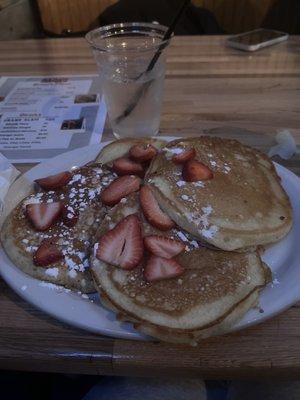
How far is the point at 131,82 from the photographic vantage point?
3.95 ft

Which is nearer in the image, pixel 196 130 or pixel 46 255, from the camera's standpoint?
pixel 46 255

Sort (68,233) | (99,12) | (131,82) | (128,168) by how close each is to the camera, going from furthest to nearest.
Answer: (99,12) < (131,82) < (128,168) < (68,233)

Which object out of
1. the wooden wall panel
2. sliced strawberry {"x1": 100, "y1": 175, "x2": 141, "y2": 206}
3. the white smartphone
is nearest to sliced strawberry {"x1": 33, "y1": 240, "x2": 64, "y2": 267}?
sliced strawberry {"x1": 100, "y1": 175, "x2": 141, "y2": 206}

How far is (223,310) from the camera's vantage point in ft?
2.15

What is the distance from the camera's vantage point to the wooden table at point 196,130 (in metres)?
0.66

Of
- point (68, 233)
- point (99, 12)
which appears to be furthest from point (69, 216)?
point (99, 12)

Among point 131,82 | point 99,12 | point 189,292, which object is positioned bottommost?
point 99,12

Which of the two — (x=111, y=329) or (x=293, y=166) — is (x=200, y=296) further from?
(x=293, y=166)

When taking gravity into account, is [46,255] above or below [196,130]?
above

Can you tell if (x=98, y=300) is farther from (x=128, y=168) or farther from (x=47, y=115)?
(x=47, y=115)

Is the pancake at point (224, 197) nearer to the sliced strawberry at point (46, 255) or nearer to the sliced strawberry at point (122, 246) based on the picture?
the sliced strawberry at point (122, 246)

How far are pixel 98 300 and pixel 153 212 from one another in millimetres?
200

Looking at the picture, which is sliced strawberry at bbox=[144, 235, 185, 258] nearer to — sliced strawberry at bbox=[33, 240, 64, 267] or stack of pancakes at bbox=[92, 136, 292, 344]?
stack of pancakes at bbox=[92, 136, 292, 344]

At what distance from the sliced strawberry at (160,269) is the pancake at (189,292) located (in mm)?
13
